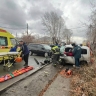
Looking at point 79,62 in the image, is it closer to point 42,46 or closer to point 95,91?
point 95,91

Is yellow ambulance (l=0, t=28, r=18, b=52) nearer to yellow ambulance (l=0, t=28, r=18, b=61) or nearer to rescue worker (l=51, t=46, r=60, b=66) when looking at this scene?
yellow ambulance (l=0, t=28, r=18, b=61)

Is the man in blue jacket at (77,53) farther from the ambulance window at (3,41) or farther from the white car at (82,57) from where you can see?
the ambulance window at (3,41)

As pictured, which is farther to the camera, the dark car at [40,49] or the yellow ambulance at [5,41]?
the dark car at [40,49]

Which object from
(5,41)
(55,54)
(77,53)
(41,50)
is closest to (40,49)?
(41,50)

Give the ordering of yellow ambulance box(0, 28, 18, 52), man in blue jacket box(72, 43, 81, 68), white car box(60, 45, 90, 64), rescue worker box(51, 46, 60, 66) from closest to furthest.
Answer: man in blue jacket box(72, 43, 81, 68) → white car box(60, 45, 90, 64) → yellow ambulance box(0, 28, 18, 52) → rescue worker box(51, 46, 60, 66)

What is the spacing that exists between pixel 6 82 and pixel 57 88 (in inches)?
90.2

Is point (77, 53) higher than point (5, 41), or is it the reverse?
point (5, 41)

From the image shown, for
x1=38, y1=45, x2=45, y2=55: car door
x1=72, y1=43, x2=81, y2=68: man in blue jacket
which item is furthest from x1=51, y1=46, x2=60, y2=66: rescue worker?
x1=38, y1=45, x2=45, y2=55: car door

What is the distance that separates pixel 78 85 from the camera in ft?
17.3

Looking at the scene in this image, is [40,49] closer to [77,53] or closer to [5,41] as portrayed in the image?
[5,41]

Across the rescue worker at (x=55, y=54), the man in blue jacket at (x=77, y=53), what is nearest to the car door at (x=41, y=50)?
the rescue worker at (x=55, y=54)

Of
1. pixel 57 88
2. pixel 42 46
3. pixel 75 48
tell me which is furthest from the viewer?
pixel 42 46

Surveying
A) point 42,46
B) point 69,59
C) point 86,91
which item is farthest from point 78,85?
point 42,46

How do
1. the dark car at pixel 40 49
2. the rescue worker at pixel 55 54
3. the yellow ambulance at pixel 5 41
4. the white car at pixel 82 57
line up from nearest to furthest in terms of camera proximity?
the white car at pixel 82 57
the yellow ambulance at pixel 5 41
the rescue worker at pixel 55 54
the dark car at pixel 40 49
